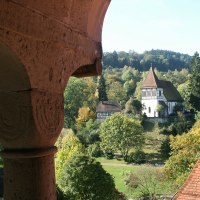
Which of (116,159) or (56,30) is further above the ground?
(56,30)

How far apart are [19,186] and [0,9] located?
108cm

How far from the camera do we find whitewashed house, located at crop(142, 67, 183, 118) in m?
73.7

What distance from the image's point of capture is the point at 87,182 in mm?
23562

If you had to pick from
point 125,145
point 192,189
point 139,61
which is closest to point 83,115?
point 125,145

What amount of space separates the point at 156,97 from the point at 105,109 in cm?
1100

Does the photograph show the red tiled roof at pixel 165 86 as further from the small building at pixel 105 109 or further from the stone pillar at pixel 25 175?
the stone pillar at pixel 25 175

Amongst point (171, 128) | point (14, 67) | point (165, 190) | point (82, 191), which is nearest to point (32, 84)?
point (14, 67)

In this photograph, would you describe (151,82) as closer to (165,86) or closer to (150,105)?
(165,86)

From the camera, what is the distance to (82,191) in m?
23.4

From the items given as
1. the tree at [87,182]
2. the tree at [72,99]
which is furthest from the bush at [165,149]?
the tree at [87,182]

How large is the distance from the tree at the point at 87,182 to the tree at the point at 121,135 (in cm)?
2530

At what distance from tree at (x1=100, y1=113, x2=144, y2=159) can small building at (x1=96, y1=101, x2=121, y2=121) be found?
20.5 metres

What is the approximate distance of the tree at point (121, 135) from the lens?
1932 inches

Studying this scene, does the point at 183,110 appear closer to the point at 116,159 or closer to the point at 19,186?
the point at 116,159
